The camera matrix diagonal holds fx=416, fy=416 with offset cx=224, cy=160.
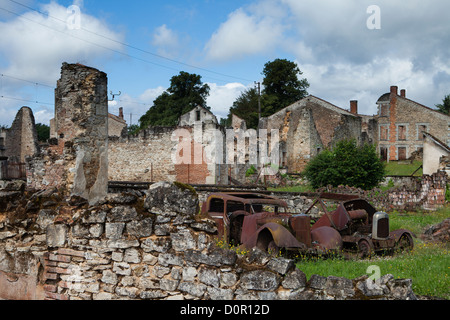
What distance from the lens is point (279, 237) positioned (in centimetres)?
781

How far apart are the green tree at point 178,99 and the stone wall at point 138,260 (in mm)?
45559

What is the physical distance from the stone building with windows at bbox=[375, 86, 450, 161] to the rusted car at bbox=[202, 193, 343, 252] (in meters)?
39.8

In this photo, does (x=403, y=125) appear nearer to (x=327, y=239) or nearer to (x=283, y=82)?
(x=283, y=82)

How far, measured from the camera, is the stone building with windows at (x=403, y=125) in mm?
44009

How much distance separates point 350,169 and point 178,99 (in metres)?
37.0

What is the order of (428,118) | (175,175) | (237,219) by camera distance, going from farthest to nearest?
(428,118)
(175,175)
(237,219)

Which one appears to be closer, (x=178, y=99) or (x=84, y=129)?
(x=84, y=129)

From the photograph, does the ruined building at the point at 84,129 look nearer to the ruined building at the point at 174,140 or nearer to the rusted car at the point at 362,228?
the ruined building at the point at 174,140

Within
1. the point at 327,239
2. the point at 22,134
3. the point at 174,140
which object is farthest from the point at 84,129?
the point at 22,134
